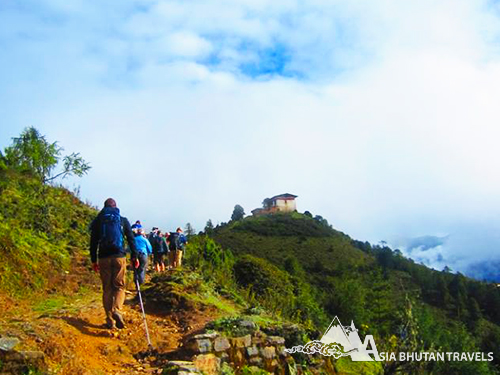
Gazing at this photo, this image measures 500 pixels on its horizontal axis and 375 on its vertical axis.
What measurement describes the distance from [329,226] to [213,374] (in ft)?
361

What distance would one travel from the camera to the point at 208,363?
6516mm

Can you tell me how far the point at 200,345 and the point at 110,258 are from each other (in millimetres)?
1945

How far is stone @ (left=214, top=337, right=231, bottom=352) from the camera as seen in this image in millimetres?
7042

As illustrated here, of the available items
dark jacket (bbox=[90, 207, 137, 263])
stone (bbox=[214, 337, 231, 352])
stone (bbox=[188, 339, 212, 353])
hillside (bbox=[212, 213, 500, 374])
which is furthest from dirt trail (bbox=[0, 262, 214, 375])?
hillside (bbox=[212, 213, 500, 374])

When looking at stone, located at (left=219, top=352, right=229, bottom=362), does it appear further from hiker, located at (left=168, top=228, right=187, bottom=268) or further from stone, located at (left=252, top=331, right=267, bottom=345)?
hiker, located at (left=168, top=228, right=187, bottom=268)

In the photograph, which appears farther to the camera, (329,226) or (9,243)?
(329,226)

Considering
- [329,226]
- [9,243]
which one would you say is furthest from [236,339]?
[329,226]

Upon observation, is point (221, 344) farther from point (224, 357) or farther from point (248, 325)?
point (248, 325)

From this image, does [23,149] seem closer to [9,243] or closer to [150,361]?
[9,243]

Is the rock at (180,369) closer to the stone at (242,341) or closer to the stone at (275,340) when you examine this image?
the stone at (242,341)

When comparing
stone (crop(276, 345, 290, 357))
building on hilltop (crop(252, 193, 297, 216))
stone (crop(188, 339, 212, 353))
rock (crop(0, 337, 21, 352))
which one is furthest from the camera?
building on hilltop (crop(252, 193, 297, 216))

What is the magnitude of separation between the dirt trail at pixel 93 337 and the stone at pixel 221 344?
69cm

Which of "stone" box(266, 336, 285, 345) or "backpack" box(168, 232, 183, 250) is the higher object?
"backpack" box(168, 232, 183, 250)

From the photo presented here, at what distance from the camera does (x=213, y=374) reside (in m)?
6.36
